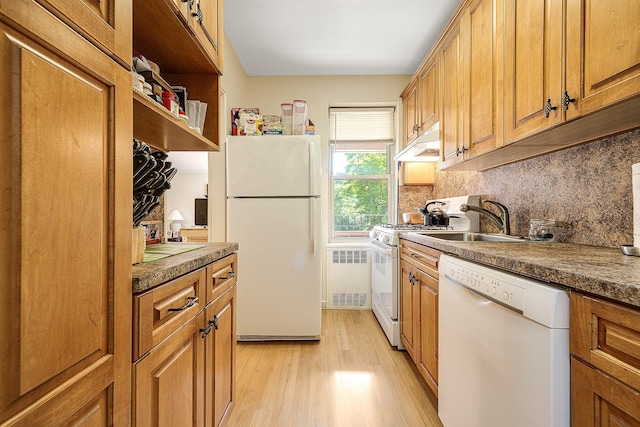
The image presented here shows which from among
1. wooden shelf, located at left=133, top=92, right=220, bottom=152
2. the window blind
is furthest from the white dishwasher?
the window blind

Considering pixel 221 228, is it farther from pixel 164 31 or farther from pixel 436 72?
pixel 436 72

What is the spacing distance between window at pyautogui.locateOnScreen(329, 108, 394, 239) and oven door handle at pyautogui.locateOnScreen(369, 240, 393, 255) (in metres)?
0.47

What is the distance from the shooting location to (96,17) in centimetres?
62

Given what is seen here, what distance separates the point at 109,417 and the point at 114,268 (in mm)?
307

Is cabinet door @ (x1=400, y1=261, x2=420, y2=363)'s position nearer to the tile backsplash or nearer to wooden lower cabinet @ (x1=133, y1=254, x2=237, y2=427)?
the tile backsplash

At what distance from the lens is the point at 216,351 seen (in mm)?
1282

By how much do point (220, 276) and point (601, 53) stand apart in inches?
61.8

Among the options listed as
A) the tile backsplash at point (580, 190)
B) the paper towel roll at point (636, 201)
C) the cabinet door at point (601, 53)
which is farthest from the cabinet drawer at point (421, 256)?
the cabinet door at point (601, 53)

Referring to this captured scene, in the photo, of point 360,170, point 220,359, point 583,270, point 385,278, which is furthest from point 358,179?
point 583,270

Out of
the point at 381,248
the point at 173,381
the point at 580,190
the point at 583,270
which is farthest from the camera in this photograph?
the point at 381,248

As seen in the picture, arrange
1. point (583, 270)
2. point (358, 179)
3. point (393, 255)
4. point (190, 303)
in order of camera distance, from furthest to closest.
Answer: point (358, 179)
point (393, 255)
point (190, 303)
point (583, 270)

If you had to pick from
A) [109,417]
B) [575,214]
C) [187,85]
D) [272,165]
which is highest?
[187,85]

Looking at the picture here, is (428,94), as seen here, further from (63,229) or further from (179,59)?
(63,229)

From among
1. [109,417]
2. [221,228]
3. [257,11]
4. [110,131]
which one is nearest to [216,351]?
[109,417]
